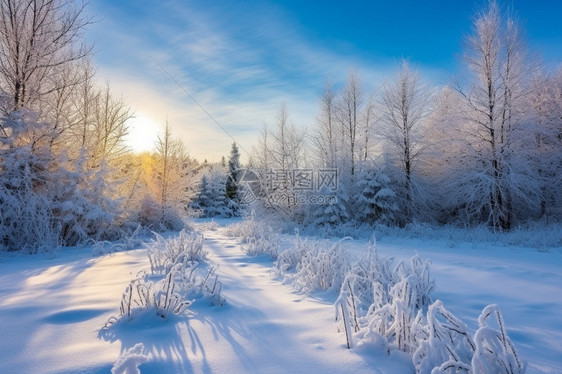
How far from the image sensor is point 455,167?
1360 cm

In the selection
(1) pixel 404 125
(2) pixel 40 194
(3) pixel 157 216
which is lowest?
(3) pixel 157 216

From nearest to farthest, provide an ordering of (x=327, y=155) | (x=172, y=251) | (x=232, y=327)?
(x=232, y=327)
(x=172, y=251)
(x=327, y=155)

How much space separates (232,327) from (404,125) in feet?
49.2

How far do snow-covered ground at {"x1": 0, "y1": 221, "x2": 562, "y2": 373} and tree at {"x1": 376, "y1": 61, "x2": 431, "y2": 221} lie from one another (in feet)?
35.5

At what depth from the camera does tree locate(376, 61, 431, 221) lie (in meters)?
14.6

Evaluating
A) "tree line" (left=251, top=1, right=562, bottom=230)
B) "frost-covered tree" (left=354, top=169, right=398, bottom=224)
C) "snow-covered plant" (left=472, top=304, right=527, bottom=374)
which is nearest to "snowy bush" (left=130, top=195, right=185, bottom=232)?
"tree line" (left=251, top=1, right=562, bottom=230)

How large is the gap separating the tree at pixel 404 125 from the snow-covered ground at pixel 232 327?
10.8m

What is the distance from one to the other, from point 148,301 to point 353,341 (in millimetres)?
1609

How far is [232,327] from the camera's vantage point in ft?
7.22

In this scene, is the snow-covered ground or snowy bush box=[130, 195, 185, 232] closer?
the snow-covered ground

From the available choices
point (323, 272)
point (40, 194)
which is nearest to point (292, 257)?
point (323, 272)

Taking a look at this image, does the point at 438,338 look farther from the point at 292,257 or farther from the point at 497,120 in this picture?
the point at 497,120

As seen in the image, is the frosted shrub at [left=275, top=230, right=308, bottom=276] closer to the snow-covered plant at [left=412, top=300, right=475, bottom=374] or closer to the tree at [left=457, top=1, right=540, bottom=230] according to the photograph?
the snow-covered plant at [left=412, top=300, right=475, bottom=374]

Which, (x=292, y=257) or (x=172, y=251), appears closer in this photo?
(x=172, y=251)
